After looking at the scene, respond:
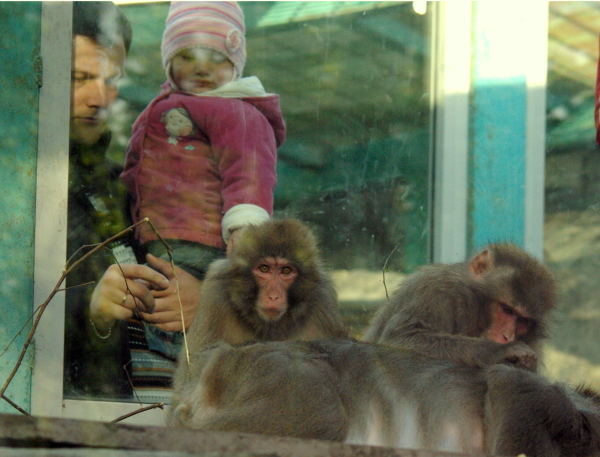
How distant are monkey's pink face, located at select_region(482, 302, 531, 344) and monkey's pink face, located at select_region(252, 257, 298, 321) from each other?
123 cm

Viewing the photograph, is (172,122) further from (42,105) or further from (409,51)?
(409,51)

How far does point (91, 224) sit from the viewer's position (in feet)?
17.7

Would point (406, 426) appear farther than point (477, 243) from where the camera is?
No

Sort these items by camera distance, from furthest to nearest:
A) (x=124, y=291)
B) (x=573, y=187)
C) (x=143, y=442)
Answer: (x=124, y=291) → (x=573, y=187) → (x=143, y=442)

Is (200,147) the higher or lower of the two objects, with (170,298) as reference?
higher

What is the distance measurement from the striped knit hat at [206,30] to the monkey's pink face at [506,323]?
2.73m

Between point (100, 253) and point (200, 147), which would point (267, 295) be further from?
point (100, 253)

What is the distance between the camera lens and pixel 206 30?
209 inches

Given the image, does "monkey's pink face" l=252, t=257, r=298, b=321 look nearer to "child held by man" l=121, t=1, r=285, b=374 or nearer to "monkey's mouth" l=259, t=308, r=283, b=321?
"monkey's mouth" l=259, t=308, r=283, b=321

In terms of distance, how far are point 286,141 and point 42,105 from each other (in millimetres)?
1979

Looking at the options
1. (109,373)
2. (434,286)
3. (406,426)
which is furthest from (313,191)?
(406,426)

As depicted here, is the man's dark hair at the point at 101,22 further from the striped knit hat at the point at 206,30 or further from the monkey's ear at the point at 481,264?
the monkey's ear at the point at 481,264

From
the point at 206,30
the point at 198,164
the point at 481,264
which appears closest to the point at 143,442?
the point at 481,264

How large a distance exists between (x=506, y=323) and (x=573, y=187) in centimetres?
165
